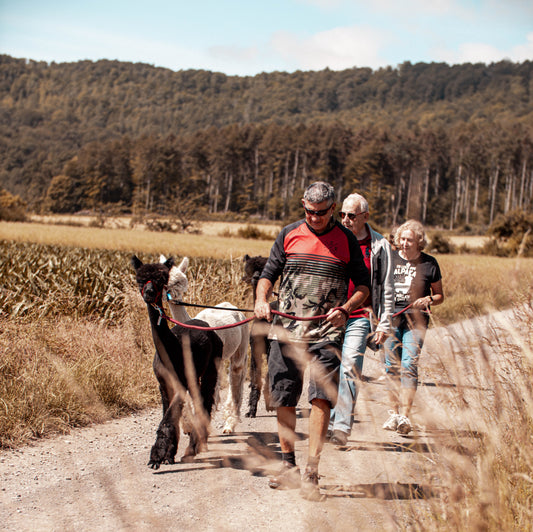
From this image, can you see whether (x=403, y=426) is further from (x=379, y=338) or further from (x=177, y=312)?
(x=177, y=312)

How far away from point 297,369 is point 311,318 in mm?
427

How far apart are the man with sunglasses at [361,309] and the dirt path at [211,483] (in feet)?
0.97

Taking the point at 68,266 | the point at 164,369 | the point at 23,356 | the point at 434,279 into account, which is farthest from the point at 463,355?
the point at 68,266

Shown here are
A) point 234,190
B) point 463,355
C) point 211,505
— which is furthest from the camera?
point 234,190

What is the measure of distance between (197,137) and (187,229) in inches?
2427

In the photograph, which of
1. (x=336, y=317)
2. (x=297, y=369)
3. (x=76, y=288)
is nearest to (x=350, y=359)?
(x=297, y=369)

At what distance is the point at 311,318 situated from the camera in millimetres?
4395

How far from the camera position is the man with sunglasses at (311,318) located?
442 centimetres

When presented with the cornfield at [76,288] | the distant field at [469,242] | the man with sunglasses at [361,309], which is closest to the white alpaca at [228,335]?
the man with sunglasses at [361,309]

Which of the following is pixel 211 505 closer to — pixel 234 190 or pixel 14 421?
pixel 14 421

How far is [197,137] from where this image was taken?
109062 mm

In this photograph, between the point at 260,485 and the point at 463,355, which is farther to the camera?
the point at 260,485

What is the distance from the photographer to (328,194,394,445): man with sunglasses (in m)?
5.21

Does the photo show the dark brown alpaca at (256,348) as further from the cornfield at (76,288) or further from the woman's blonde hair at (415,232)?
the cornfield at (76,288)
